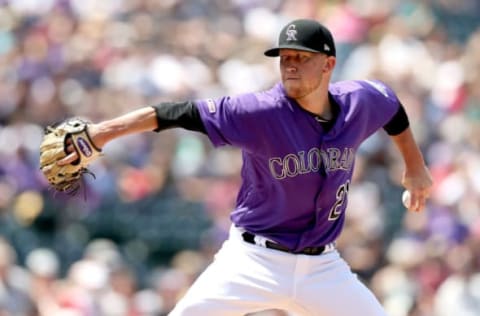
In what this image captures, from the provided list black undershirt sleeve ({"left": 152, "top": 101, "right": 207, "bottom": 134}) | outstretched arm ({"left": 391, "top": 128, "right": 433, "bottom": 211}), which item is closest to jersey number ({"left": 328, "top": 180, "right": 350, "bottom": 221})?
outstretched arm ({"left": 391, "top": 128, "right": 433, "bottom": 211})

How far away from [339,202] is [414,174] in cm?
65

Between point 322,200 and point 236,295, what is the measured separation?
0.60 meters

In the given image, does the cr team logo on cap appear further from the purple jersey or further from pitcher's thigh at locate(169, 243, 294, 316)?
pitcher's thigh at locate(169, 243, 294, 316)

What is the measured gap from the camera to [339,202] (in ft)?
19.0

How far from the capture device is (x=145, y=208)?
35.6 ft

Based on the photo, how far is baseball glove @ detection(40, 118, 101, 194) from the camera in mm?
5301

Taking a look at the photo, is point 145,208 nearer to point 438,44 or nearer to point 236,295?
point 438,44

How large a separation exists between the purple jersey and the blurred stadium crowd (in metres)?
3.19

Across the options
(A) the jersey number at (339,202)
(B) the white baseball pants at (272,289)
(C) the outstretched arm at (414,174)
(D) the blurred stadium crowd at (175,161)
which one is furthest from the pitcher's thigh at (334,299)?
(D) the blurred stadium crowd at (175,161)

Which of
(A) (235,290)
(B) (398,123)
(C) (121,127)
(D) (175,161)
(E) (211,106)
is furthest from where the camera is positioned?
(D) (175,161)

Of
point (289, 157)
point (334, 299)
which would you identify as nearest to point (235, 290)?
point (334, 299)

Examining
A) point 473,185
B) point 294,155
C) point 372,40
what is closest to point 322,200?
point 294,155

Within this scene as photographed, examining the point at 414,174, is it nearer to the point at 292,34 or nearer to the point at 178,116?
the point at 292,34

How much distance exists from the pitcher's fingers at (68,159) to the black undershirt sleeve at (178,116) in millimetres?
370
